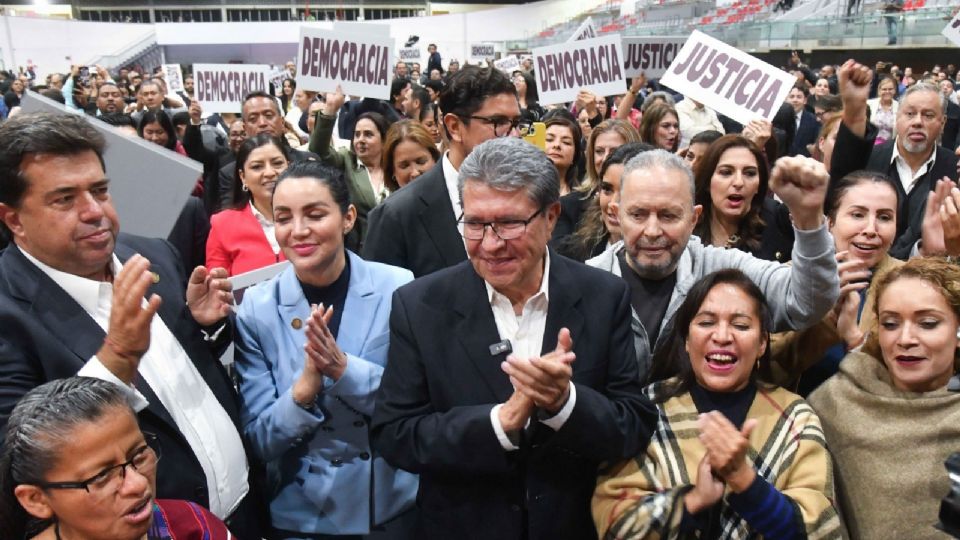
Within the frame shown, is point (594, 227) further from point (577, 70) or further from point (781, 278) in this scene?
point (577, 70)

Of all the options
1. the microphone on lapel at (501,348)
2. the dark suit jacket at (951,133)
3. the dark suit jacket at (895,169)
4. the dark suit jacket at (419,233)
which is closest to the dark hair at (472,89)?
the dark suit jacket at (419,233)

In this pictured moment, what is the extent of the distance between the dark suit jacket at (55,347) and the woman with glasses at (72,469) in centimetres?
15

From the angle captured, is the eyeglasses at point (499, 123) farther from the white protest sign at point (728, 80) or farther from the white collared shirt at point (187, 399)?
the white protest sign at point (728, 80)

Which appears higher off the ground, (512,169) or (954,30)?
(954,30)

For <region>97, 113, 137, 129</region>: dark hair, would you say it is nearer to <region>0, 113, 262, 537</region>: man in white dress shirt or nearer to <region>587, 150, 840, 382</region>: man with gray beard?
<region>0, 113, 262, 537</region>: man in white dress shirt

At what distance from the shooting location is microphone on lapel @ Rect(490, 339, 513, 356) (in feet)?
6.31

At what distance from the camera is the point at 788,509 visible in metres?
1.81

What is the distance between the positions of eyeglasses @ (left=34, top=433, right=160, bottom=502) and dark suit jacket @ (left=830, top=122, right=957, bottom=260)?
2.84 metres

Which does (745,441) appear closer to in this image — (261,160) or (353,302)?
(353,302)

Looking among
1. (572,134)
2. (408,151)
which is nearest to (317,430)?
(408,151)

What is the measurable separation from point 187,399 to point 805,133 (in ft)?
23.3

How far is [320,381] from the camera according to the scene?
214cm

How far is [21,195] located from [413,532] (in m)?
1.47

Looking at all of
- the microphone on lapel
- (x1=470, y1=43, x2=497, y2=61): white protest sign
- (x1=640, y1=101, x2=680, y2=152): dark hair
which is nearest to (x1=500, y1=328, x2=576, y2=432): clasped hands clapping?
the microphone on lapel
